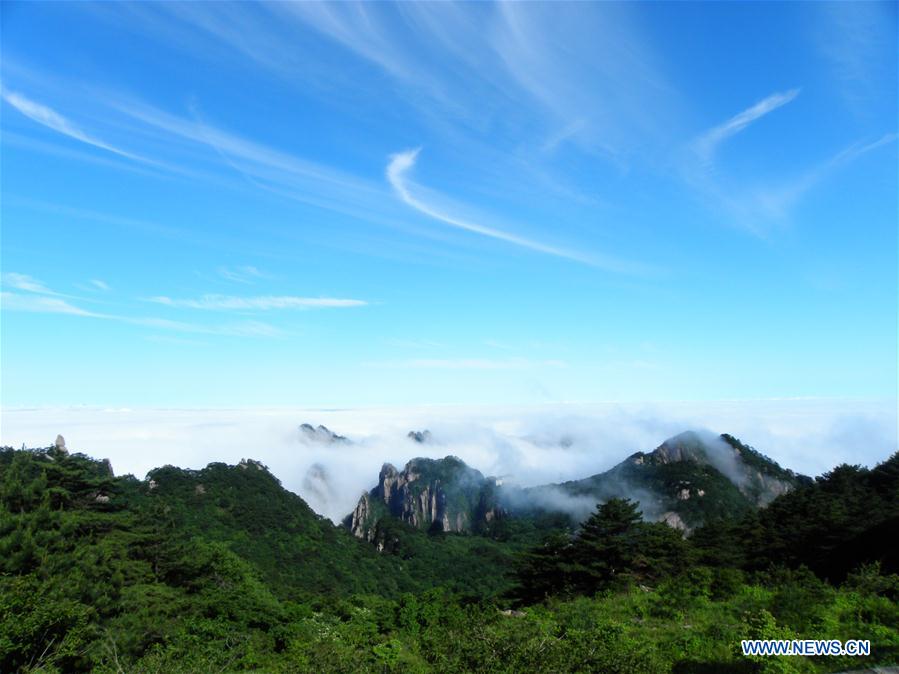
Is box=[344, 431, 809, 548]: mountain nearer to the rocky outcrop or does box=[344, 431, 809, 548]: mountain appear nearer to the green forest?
the rocky outcrop

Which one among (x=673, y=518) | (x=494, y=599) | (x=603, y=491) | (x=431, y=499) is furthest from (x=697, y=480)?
(x=494, y=599)

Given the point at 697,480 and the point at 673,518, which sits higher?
the point at 697,480

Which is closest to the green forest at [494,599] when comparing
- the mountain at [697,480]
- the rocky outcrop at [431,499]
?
the mountain at [697,480]

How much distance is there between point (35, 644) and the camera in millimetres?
17156

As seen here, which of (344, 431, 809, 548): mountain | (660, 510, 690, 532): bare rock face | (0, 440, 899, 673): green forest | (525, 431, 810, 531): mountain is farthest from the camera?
(344, 431, 809, 548): mountain

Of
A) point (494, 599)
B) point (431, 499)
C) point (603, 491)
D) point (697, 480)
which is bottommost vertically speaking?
point (431, 499)

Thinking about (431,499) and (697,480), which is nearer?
(697,480)

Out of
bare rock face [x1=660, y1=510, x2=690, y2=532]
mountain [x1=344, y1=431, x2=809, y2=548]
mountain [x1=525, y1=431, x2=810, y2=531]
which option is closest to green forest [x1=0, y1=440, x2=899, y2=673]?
bare rock face [x1=660, y1=510, x2=690, y2=532]

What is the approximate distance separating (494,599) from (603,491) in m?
102

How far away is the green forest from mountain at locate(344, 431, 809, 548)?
159 feet

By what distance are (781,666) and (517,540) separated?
11591 cm

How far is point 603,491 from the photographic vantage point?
4813 inches

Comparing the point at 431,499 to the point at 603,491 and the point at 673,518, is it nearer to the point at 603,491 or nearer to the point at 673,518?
the point at 603,491

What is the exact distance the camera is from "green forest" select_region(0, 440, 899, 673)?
12.7 m
